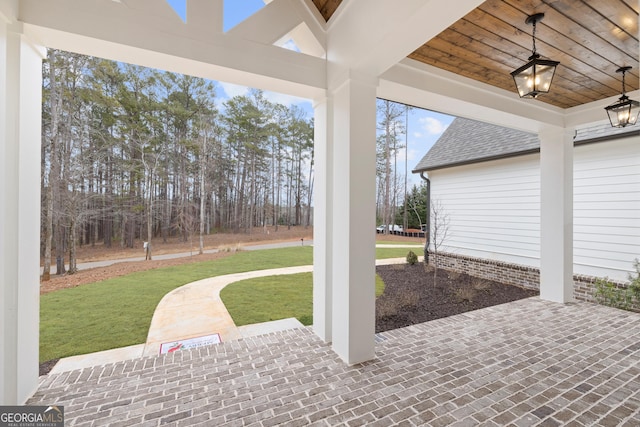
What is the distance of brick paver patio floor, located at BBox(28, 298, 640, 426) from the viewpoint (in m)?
1.92

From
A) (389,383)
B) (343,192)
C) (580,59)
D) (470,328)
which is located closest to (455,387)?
(389,383)

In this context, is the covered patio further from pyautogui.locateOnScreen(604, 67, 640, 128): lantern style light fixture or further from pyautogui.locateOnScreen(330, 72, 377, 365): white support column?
pyautogui.locateOnScreen(604, 67, 640, 128): lantern style light fixture

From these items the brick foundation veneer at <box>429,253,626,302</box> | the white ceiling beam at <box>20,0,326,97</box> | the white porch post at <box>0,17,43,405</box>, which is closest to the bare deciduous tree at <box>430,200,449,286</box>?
the brick foundation veneer at <box>429,253,626,302</box>

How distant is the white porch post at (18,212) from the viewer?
184 centimetres

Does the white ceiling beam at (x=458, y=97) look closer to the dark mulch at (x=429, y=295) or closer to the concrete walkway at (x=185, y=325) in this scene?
the dark mulch at (x=429, y=295)

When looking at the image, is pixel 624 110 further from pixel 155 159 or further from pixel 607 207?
pixel 155 159

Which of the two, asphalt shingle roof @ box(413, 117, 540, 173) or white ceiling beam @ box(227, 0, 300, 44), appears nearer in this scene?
white ceiling beam @ box(227, 0, 300, 44)

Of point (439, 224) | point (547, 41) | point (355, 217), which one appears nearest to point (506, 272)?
point (439, 224)

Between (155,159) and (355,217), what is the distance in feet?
21.8

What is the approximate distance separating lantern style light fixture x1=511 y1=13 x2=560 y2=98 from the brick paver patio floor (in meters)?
2.64

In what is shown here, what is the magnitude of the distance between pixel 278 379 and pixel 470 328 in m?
2.57

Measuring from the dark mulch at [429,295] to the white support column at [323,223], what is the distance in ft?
3.26

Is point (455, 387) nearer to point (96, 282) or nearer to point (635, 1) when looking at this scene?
point (635, 1)

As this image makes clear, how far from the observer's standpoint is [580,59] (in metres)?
3.01
